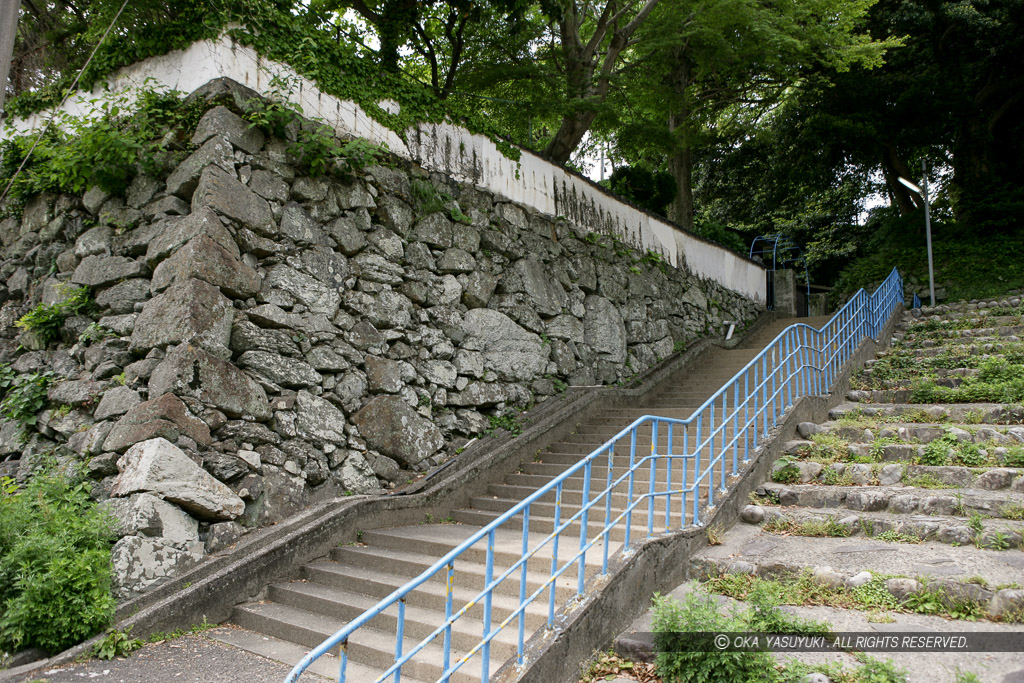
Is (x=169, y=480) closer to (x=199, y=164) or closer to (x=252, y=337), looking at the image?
(x=252, y=337)

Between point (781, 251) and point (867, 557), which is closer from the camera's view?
point (867, 557)

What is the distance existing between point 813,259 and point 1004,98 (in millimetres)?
5064

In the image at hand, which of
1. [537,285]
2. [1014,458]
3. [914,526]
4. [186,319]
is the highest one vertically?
[537,285]

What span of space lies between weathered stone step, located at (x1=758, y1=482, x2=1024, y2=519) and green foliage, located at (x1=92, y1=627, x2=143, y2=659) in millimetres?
4698

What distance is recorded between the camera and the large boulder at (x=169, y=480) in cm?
465

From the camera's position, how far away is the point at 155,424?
4.80 m

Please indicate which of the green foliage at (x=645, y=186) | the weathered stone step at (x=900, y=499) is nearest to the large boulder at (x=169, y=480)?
the weathered stone step at (x=900, y=499)

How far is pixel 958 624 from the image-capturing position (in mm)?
3633

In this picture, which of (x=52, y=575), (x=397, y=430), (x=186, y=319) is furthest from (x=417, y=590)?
(x=186, y=319)

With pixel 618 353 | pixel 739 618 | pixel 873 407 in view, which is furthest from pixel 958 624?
pixel 618 353

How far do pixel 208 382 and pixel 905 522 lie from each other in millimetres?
5138

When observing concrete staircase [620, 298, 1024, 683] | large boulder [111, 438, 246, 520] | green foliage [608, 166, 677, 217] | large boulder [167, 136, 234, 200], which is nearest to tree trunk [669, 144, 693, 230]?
green foliage [608, 166, 677, 217]

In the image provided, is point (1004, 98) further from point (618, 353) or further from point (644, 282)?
point (618, 353)

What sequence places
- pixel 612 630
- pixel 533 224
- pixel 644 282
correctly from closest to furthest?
pixel 612 630 < pixel 533 224 < pixel 644 282
